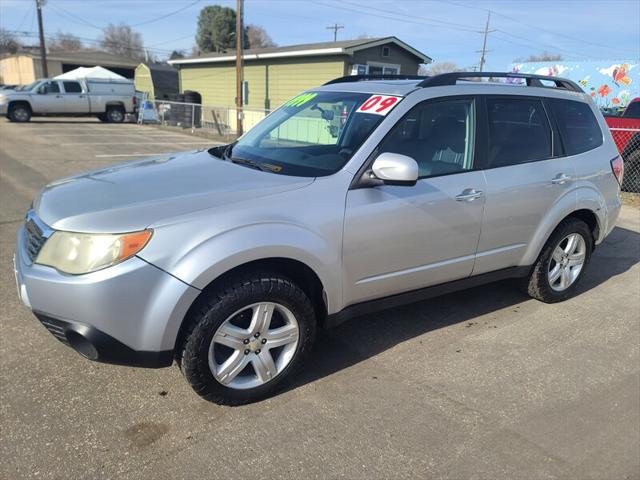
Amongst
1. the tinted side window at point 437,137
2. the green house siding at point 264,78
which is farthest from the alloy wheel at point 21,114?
the tinted side window at point 437,137

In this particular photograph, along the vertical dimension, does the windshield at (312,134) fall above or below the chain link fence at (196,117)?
above

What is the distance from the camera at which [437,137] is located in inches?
134

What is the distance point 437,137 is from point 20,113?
2279 cm

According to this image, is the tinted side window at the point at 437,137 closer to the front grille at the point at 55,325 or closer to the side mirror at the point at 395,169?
the side mirror at the point at 395,169

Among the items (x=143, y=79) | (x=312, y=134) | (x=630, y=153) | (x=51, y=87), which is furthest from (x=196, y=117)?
(x=312, y=134)

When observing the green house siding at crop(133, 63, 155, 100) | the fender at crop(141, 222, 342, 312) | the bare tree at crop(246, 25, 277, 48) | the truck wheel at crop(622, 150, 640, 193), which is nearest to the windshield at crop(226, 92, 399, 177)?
the fender at crop(141, 222, 342, 312)

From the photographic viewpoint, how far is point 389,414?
9.13ft

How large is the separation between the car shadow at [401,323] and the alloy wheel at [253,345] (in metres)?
0.28

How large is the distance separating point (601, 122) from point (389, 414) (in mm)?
3464

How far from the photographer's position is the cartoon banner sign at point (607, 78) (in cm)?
2158

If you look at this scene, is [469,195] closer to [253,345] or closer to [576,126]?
[576,126]

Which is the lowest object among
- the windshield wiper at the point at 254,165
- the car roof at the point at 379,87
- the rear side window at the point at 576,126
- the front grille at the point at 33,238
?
the front grille at the point at 33,238

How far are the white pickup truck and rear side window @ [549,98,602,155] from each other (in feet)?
73.9

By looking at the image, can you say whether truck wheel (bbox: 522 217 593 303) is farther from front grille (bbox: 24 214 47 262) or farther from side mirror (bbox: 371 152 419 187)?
front grille (bbox: 24 214 47 262)
